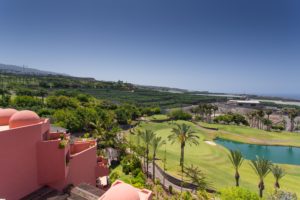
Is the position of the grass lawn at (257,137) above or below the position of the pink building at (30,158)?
below

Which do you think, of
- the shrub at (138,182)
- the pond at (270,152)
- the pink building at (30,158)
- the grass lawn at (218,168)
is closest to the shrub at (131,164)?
the shrub at (138,182)

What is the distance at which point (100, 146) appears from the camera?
142ft

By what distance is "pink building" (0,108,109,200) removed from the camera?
13992mm

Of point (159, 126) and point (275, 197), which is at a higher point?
point (275, 197)

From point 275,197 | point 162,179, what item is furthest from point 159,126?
point 275,197

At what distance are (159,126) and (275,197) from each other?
61.3m

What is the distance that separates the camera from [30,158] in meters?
15.6

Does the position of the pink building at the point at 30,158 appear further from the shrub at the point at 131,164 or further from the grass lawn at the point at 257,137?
the grass lawn at the point at 257,137

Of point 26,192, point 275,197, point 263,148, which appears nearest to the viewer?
point 26,192

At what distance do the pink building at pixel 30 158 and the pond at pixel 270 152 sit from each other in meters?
49.7

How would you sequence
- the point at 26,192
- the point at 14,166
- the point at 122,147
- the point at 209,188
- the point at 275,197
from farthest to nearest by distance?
1. the point at 122,147
2. the point at 209,188
3. the point at 275,197
4. the point at 26,192
5. the point at 14,166

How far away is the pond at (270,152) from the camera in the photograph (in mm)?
56406

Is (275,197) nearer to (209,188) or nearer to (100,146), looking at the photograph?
(209,188)

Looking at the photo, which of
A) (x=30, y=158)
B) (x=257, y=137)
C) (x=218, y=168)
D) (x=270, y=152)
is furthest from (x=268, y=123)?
(x=30, y=158)
